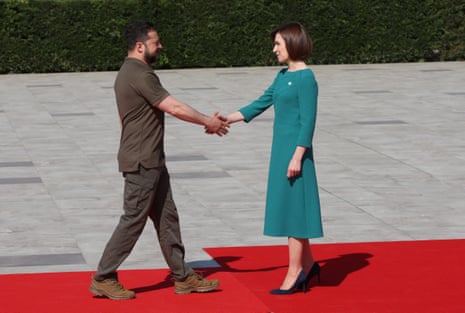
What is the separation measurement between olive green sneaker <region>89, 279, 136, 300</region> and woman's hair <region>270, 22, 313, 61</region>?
1984mm

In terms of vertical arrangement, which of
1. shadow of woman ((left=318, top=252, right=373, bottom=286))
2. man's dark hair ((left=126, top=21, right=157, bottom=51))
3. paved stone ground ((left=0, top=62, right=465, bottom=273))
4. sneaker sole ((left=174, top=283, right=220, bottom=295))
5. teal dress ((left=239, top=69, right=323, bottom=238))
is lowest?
paved stone ground ((left=0, top=62, right=465, bottom=273))

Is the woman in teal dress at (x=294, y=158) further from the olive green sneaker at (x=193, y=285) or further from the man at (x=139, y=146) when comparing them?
the man at (x=139, y=146)

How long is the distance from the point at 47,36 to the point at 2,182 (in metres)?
14.9

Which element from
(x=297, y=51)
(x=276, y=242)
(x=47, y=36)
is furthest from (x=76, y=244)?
(x=47, y=36)

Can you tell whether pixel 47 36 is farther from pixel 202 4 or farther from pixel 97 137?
pixel 97 137

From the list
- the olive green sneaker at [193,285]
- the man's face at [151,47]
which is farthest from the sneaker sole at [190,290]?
the man's face at [151,47]

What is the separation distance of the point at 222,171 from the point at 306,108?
18.4ft

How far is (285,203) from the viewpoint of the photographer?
802 cm

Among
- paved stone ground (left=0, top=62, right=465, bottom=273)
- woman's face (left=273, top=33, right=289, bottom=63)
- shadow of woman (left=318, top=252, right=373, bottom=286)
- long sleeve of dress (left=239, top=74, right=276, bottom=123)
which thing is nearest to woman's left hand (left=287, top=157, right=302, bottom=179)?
long sleeve of dress (left=239, top=74, right=276, bottom=123)

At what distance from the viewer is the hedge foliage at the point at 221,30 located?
2706 centimetres

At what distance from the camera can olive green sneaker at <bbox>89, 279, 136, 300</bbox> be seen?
25.8ft

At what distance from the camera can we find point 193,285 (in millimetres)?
8055

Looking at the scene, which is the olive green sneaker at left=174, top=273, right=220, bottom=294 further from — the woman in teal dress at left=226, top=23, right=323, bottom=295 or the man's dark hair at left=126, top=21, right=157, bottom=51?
the man's dark hair at left=126, top=21, right=157, bottom=51

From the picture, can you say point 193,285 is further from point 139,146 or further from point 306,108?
point 306,108
